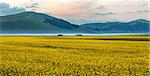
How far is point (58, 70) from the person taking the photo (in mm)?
22484

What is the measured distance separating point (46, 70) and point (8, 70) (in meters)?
2.49

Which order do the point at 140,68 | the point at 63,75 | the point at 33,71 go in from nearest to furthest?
the point at 63,75 < the point at 33,71 < the point at 140,68

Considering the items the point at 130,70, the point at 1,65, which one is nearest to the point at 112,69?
the point at 130,70

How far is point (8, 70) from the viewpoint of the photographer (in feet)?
73.9

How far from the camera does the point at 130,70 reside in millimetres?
23203

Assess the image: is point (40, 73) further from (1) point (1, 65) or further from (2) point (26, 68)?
(1) point (1, 65)

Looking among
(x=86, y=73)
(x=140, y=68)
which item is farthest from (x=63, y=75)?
(x=140, y=68)

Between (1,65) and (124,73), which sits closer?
(124,73)

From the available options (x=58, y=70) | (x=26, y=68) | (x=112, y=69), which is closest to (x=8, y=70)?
(x=26, y=68)

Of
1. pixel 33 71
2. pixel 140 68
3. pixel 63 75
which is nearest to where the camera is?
pixel 63 75

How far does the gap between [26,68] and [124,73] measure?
22.0 feet

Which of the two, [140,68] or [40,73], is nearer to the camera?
[40,73]

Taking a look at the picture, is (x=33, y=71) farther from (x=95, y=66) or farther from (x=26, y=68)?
(x=95, y=66)

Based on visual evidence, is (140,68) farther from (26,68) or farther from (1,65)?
(1,65)
